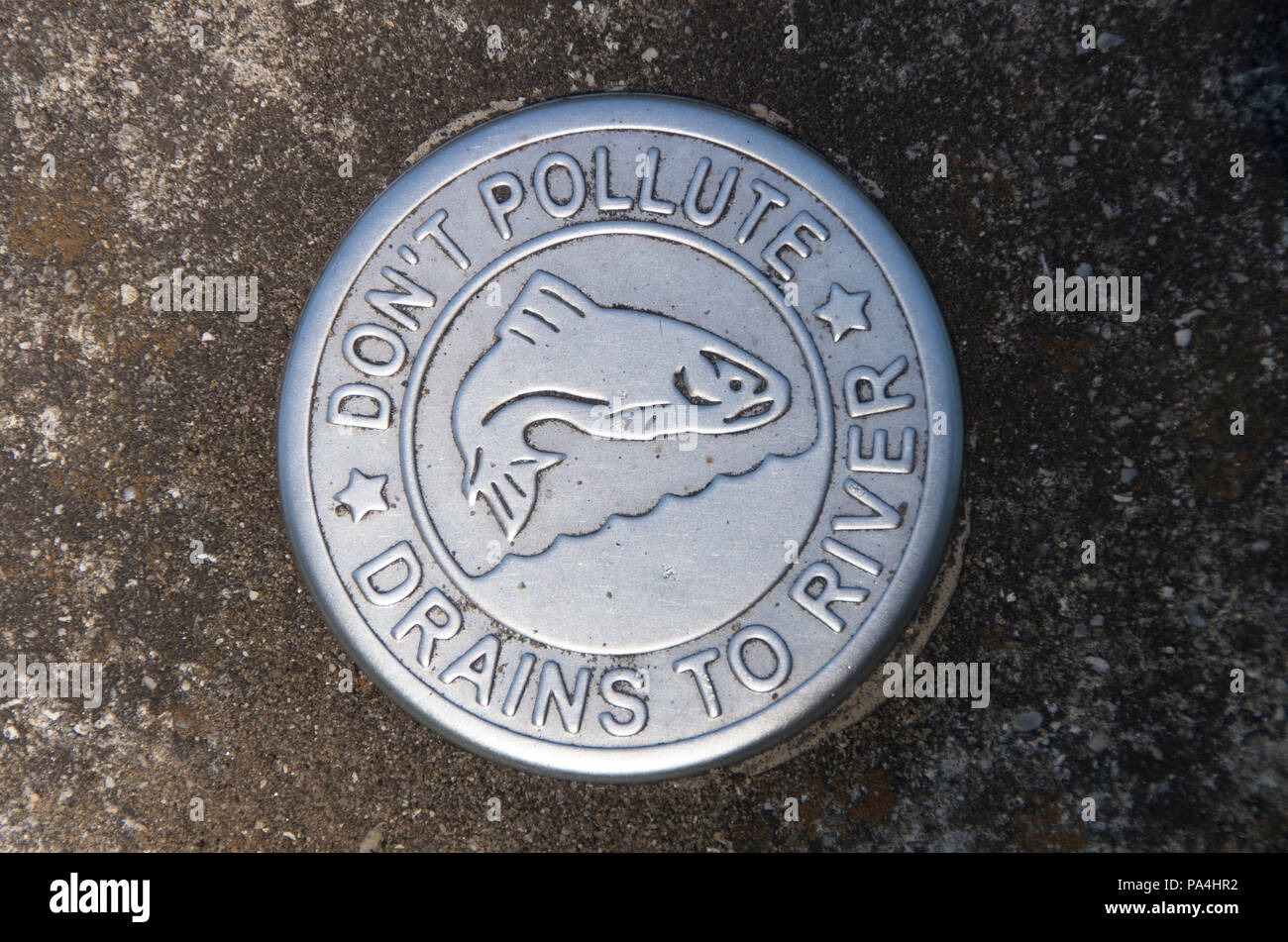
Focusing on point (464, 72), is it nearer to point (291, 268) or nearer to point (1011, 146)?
point (291, 268)

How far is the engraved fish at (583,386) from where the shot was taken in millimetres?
1468

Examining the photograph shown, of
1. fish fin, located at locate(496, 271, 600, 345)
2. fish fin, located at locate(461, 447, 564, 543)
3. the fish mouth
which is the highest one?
fish fin, located at locate(496, 271, 600, 345)

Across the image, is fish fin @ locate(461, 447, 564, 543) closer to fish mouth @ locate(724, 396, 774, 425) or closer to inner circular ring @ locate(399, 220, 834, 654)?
inner circular ring @ locate(399, 220, 834, 654)

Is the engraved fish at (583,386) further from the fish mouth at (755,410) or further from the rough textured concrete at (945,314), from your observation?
the rough textured concrete at (945,314)

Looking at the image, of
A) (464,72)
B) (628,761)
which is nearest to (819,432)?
(628,761)

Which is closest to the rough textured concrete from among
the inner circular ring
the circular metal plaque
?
the circular metal plaque

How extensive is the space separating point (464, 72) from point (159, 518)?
1104 millimetres

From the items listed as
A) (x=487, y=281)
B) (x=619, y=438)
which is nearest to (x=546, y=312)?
(x=487, y=281)

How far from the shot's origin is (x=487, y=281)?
151 centimetres

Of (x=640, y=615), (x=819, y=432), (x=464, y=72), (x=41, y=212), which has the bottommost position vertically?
(x=640, y=615)

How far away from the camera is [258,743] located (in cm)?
154

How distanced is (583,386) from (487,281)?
0.94 ft

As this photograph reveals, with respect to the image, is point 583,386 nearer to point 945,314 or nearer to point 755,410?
point 755,410

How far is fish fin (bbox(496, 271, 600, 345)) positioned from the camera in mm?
1490
